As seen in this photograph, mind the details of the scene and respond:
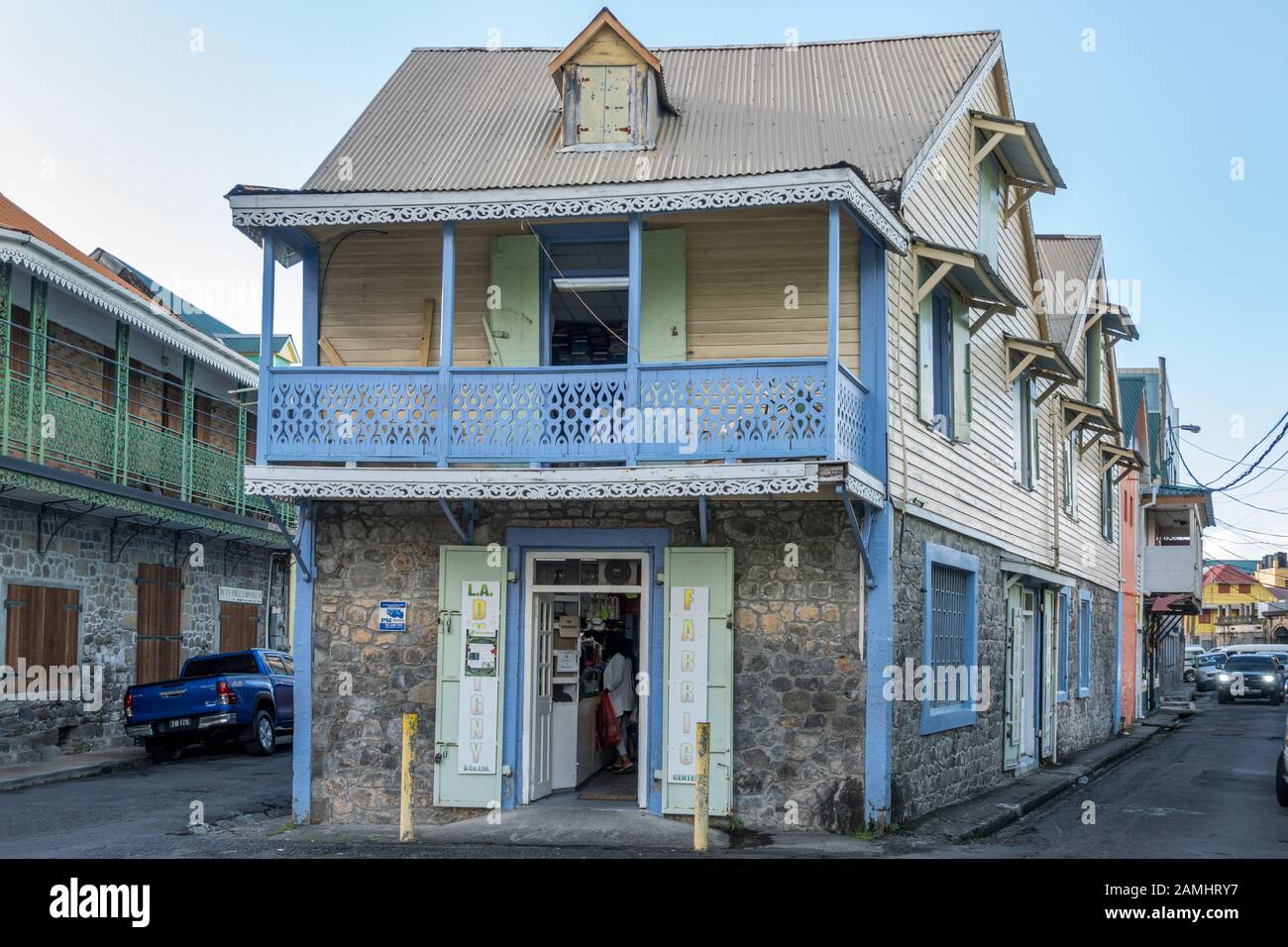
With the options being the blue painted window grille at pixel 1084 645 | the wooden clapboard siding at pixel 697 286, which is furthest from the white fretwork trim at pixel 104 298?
the blue painted window grille at pixel 1084 645

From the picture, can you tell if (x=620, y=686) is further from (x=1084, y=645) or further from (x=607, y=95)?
(x=1084, y=645)

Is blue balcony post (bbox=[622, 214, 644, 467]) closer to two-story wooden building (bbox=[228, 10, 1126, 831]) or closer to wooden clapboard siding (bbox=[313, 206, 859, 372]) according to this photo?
two-story wooden building (bbox=[228, 10, 1126, 831])

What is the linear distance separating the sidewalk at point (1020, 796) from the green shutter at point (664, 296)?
519 centimetres

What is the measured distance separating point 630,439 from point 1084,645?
1563 centimetres

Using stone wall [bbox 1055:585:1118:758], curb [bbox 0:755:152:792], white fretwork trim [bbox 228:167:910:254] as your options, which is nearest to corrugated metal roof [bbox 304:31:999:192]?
white fretwork trim [bbox 228:167:910:254]

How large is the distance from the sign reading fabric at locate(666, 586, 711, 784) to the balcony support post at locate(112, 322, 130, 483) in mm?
11396

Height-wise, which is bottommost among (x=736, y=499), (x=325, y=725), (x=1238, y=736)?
(x=1238, y=736)

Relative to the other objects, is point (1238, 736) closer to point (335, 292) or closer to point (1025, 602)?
point (1025, 602)

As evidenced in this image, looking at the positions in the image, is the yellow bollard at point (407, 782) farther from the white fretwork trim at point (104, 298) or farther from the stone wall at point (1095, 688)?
the stone wall at point (1095, 688)

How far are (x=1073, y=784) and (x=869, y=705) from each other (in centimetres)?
759

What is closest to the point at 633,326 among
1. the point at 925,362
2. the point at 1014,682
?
the point at 925,362

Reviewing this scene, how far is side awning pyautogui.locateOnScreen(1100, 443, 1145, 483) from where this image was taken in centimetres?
2700

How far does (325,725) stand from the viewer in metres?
13.5
